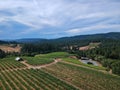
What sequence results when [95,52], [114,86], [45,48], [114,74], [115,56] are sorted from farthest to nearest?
1. [45,48]
2. [95,52]
3. [115,56]
4. [114,74]
5. [114,86]

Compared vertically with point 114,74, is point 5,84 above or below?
above

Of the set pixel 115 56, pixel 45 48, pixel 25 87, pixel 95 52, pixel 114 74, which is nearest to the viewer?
pixel 25 87

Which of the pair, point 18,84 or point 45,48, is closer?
point 18,84

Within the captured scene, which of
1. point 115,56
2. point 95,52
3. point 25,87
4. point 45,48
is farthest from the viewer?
point 45,48

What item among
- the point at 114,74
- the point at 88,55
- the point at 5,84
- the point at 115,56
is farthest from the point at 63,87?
the point at 88,55

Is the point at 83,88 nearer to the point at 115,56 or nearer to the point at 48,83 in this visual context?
the point at 48,83

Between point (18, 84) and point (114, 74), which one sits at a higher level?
point (18, 84)

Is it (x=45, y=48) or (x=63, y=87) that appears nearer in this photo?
(x=63, y=87)

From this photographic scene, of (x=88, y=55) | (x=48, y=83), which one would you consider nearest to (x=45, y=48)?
(x=88, y=55)

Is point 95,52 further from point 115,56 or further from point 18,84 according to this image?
point 18,84
